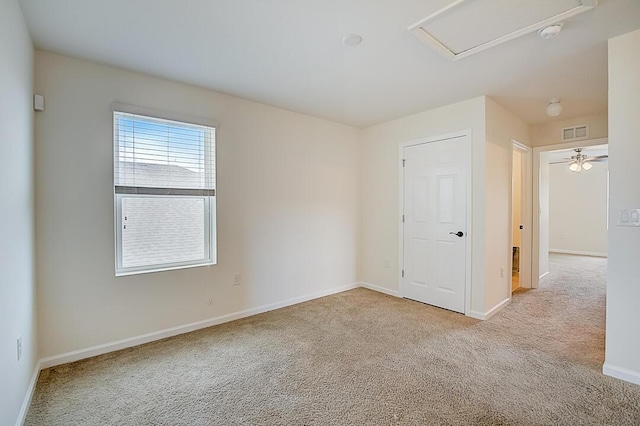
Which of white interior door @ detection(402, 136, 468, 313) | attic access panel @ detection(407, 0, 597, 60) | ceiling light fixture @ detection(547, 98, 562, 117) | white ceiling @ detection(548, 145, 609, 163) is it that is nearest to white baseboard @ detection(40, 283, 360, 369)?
white interior door @ detection(402, 136, 468, 313)

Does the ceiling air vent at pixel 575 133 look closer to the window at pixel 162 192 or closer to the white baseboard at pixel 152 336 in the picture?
the white baseboard at pixel 152 336

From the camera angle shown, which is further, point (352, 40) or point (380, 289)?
point (380, 289)

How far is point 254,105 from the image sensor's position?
3457 millimetres

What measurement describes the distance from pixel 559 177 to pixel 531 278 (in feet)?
16.5

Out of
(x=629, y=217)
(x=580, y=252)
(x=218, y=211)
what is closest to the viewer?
(x=629, y=217)

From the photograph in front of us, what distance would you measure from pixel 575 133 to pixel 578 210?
195 inches

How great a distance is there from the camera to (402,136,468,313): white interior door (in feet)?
11.5

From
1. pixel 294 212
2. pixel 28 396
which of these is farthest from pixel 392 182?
pixel 28 396

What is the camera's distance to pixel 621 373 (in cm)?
215

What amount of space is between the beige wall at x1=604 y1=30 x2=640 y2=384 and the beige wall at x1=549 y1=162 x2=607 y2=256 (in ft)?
22.6

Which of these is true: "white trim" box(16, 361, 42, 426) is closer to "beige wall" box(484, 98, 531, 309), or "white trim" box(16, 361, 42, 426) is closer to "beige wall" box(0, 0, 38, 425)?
"beige wall" box(0, 0, 38, 425)

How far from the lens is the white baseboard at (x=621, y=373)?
2102 millimetres

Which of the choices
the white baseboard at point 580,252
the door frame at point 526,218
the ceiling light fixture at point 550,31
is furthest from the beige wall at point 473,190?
the white baseboard at point 580,252

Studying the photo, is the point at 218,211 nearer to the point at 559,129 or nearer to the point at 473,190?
the point at 473,190
